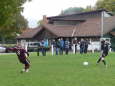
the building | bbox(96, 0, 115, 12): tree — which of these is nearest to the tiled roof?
the building

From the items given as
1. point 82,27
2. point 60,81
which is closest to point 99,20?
point 82,27

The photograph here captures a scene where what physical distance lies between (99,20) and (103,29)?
6095 millimetres

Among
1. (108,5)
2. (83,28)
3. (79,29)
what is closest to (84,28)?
(83,28)

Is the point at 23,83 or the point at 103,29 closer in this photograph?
the point at 23,83

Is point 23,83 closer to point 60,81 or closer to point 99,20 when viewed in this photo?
point 60,81

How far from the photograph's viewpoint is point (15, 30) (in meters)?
88.7

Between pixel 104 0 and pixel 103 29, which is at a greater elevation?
pixel 104 0

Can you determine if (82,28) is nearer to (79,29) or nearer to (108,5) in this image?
(79,29)

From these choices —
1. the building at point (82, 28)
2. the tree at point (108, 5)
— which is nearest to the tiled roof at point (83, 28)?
the building at point (82, 28)

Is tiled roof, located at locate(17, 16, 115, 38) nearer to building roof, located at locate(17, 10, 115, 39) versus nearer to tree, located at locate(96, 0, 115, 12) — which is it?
building roof, located at locate(17, 10, 115, 39)

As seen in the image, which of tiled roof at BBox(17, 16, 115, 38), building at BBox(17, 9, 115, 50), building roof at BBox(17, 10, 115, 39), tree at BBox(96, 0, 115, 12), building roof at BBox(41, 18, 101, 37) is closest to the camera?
building at BBox(17, 9, 115, 50)

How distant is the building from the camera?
64500mm

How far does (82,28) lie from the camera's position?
69.3 meters

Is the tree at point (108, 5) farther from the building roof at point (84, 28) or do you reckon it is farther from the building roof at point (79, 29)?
the building roof at point (79, 29)
